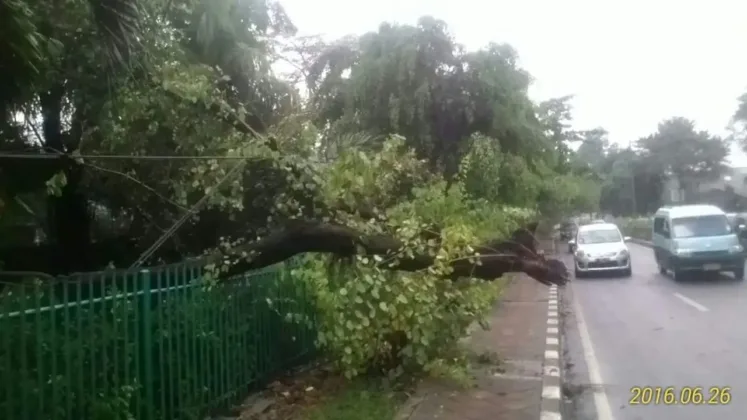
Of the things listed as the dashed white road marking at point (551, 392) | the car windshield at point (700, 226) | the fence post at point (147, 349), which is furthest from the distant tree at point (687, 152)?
the fence post at point (147, 349)

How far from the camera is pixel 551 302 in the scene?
15930 mm

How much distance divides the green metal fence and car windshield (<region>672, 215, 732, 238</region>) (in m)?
14.3

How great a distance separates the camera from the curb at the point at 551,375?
6.68m

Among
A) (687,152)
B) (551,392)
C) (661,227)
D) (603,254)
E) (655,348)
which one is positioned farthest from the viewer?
(687,152)

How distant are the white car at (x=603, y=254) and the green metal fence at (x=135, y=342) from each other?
633 inches

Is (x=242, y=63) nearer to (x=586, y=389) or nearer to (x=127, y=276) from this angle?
(x=127, y=276)

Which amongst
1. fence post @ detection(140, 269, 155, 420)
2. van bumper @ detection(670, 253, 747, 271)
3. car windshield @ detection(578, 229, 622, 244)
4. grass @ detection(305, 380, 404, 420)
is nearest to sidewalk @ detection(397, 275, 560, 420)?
grass @ detection(305, 380, 404, 420)

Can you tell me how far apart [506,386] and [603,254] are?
15514mm

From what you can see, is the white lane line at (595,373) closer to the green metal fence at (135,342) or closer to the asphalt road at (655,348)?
the asphalt road at (655,348)

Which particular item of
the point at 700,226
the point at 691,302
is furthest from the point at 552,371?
the point at 700,226

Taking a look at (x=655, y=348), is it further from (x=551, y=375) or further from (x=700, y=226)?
(x=700, y=226)

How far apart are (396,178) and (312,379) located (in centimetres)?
252

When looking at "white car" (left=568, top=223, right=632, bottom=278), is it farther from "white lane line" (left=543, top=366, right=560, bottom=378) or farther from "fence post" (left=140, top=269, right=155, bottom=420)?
"fence post" (left=140, top=269, right=155, bottom=420)

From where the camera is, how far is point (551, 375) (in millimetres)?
8195
